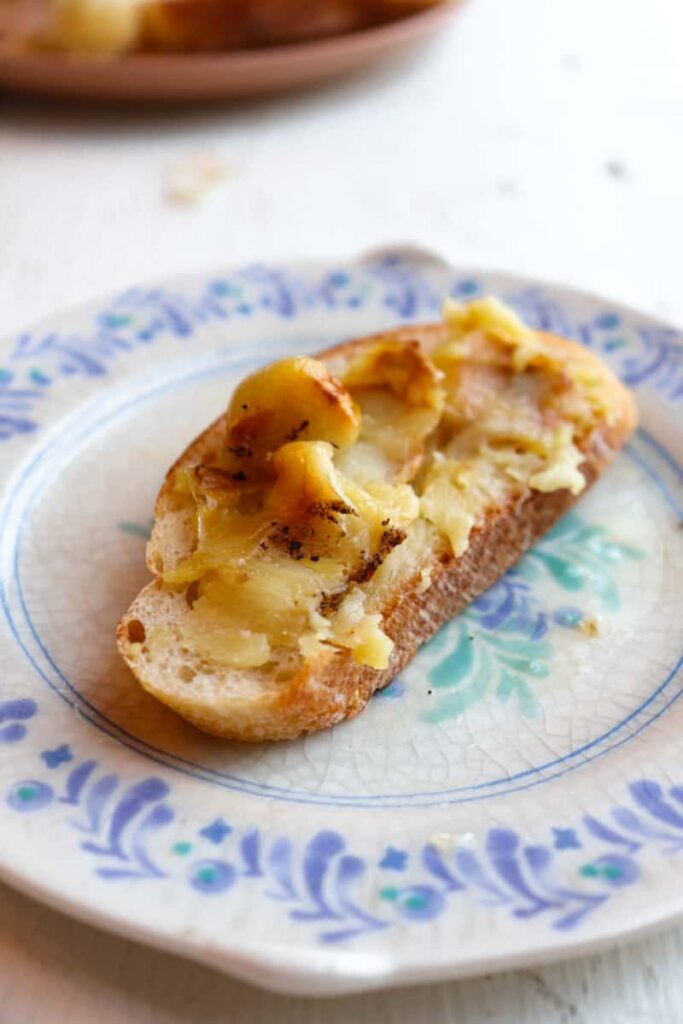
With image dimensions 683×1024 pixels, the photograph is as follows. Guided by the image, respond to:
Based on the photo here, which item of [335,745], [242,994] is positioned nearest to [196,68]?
[335,745]

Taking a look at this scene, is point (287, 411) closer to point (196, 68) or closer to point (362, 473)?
point (362, 473)

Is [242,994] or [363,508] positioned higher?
[363,508]

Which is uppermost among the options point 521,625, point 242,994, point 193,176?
point 193,176

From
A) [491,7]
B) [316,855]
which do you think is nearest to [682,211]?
[491,7]

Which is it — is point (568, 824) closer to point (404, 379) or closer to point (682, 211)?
point (404, 379)

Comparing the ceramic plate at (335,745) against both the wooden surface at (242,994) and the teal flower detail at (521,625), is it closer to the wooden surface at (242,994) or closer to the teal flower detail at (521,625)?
the teal flower detail at (521,625)
